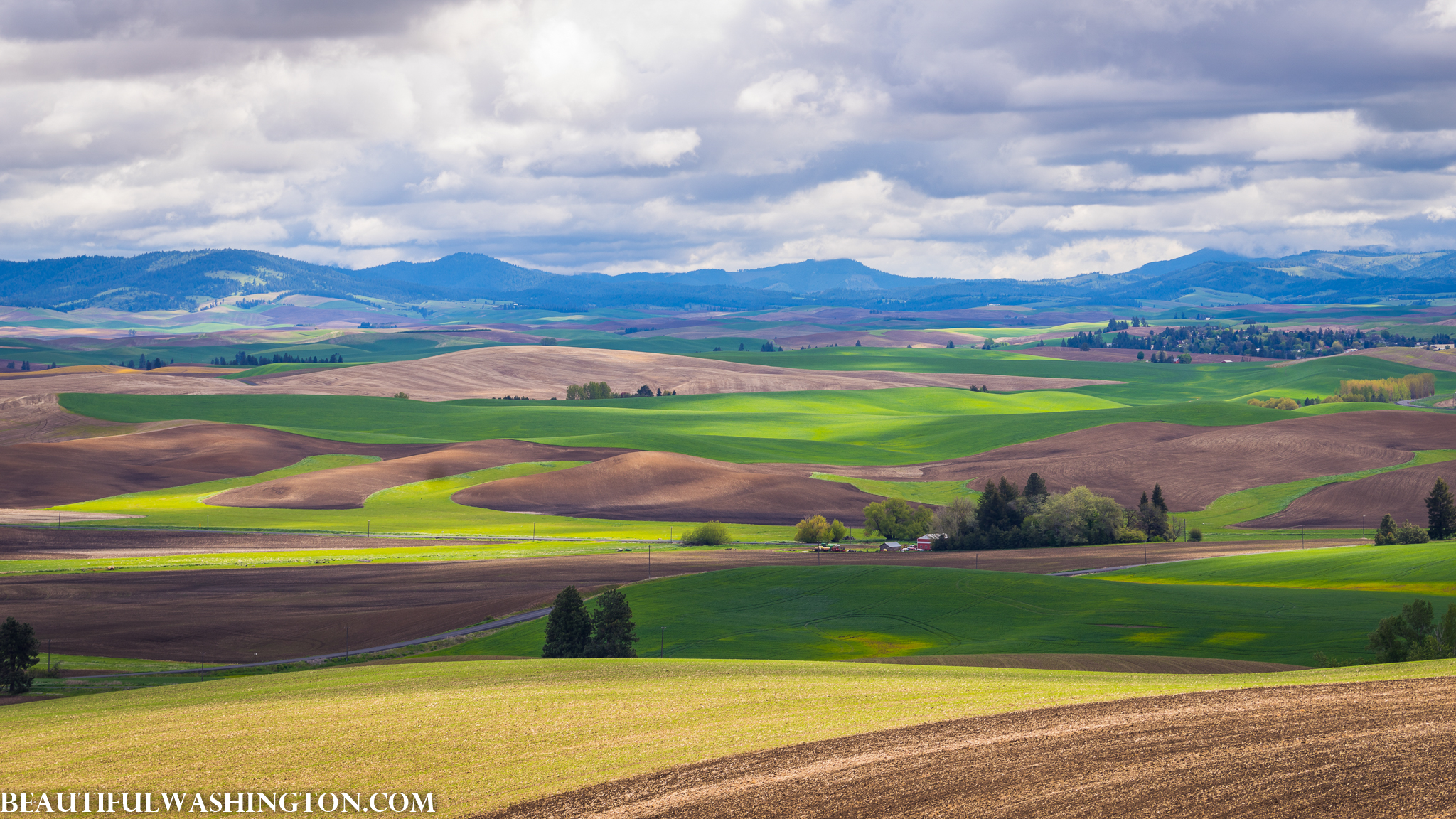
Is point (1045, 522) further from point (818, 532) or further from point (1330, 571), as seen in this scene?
point (1330, 571)

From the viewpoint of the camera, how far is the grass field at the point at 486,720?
20.5 m

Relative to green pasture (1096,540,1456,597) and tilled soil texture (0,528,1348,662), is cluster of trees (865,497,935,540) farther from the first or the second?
green pasture (1096,540,1456,597)

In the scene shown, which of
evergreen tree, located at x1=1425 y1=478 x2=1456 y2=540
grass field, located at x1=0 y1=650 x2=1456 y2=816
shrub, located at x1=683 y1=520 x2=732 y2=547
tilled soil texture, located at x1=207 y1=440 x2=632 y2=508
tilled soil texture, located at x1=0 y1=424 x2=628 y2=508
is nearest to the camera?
grass field, located at x1=0 y1=650 x2=1456 y2=816

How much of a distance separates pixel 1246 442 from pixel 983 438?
30983 millimetres

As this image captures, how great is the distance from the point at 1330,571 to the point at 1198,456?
58797mm

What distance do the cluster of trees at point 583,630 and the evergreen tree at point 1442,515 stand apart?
63990mm

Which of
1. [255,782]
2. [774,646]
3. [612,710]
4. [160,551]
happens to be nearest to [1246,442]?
[774,646]

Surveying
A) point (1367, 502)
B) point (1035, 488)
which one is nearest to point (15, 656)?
point (1035, 488)

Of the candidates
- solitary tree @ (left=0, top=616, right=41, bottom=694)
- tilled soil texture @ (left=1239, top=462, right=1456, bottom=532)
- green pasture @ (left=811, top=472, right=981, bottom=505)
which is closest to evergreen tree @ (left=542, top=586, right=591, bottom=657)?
solitary tree @ (left=0, top=616, right=41, bottom=694)

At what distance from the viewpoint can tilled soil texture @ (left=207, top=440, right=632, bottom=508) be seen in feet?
367

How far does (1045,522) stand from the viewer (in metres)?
92.9

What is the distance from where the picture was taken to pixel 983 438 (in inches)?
5694

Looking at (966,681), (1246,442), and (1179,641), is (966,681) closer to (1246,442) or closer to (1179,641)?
(1179,641)

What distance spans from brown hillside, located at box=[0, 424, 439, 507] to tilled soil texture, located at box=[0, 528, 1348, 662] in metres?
24.4
